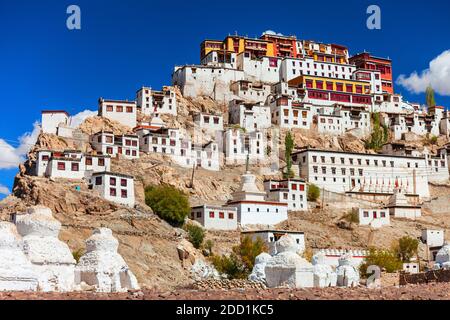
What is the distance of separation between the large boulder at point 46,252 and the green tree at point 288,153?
5708cm

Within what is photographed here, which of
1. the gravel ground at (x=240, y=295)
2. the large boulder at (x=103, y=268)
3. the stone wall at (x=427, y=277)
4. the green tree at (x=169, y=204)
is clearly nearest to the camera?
the gravel ground at (x=240, y=295)

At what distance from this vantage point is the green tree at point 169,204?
6341 cm

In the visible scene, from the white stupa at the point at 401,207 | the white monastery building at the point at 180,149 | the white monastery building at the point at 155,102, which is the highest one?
the white monastery building at the point at 155,102

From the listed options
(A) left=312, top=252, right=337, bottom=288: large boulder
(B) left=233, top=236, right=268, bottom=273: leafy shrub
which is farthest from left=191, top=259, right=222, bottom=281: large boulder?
(A) left=312, top=252, right=337, bottom=288: large boulder

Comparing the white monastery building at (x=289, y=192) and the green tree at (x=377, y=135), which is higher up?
the green tree at (x=377, y=135)

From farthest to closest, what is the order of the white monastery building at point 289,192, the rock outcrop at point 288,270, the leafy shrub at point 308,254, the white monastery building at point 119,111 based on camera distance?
the white monastery building at point 119,111 → the white monastery building at point 289,192 → the leafy shrub at point 308,254 → the rock outcrop at point 288,270

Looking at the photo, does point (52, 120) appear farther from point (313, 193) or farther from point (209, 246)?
point (313, 193)

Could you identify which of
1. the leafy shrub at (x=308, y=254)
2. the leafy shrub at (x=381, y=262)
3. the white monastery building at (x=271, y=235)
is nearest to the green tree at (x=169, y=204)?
the white monastery building at (x=271, y=235)

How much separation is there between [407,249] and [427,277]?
33136 millimetres

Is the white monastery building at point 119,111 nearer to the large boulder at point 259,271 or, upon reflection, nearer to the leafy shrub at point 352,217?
the leafy shrub at point 352,217

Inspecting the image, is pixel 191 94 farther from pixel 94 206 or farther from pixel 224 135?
pixel 94 206

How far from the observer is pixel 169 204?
209ft

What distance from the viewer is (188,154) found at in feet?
259

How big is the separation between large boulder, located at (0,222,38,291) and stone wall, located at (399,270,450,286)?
64.5ft
